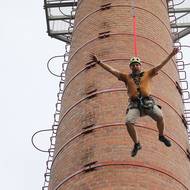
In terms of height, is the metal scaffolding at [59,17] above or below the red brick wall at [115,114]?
above

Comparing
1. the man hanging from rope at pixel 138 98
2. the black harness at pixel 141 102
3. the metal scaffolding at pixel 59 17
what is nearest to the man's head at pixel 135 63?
the man hanging from rope at pixel 138 98

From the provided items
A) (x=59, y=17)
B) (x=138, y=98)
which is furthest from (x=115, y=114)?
(x=59, y=17)

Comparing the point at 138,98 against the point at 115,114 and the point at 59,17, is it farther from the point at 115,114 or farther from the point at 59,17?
the point at 59,17

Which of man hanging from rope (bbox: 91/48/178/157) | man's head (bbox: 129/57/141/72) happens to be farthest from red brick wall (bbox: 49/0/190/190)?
man's head (bbox: 129/57/141/72)

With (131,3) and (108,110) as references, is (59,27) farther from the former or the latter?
(108,110)

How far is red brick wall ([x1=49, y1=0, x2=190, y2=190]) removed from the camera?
1148 centimetres

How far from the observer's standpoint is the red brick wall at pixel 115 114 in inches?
452

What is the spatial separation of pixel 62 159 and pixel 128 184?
2.40m

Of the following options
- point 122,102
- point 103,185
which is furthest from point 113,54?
point 103,185

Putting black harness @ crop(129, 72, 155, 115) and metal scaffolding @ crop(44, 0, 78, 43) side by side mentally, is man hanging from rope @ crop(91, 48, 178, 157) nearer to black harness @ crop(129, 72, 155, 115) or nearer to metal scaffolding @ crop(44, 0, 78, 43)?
black harness @ crop(129, 72, 155, 115)

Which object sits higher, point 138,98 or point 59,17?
point 59,17

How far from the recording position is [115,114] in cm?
1255

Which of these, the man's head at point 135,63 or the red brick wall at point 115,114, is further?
the red brick wall at point 115,114

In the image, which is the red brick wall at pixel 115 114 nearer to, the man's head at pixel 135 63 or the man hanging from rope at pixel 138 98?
the man hanging from rope at pixel 138 98
